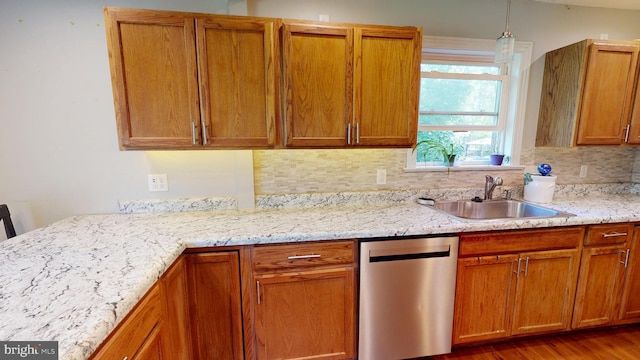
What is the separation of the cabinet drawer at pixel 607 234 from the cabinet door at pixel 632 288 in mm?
80

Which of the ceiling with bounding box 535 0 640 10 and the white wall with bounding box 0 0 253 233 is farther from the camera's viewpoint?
the ceiling with bounding box 535 0 640 10

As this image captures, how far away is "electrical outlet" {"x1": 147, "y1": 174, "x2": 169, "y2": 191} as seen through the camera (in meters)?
1.98

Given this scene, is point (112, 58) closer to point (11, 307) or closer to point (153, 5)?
point (153, 5)

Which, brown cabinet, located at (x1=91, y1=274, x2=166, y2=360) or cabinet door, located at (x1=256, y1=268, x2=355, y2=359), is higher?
brown cabinet, located at (x1=91, y1=274, x2=166, y2=360)

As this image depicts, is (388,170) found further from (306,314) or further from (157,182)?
(157,182)

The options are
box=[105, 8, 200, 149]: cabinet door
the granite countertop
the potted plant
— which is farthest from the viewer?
the potted plant

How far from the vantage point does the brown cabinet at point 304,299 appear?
1.58m

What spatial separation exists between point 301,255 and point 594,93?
2386 millimetres

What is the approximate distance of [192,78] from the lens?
1.59 meters

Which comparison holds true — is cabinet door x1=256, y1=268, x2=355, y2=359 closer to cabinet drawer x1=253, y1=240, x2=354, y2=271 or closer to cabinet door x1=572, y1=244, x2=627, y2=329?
cabinet drawer x1=253, y1=240, x2=354, y2=271

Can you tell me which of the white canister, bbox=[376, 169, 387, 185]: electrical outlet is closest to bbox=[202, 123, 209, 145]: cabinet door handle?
bbox=[376, 169, 387, 185]: electrical outlet

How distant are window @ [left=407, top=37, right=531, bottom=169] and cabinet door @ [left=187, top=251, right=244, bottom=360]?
152 cm

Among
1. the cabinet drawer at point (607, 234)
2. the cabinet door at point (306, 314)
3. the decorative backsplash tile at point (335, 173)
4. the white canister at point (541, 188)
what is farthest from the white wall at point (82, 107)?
the cabinet drawer at point (607, 234)

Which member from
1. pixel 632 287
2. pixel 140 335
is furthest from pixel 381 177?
pixel 632 287
